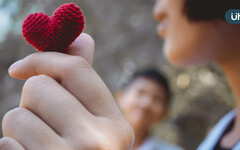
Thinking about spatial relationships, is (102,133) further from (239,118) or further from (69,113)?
(239,118)

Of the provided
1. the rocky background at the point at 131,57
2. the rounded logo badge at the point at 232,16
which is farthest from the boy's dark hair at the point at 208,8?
the rocky background at the point at 131,57

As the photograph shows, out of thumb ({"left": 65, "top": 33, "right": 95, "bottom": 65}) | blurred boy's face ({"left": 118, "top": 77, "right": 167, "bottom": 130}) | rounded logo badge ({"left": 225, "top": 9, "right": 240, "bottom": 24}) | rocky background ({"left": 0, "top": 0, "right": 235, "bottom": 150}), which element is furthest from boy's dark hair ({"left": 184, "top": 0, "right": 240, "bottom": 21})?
rocky background ({"left": 0, "top": 0, "right": 235, "bottom": 150})

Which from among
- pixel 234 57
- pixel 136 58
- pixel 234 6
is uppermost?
pixel 234 6

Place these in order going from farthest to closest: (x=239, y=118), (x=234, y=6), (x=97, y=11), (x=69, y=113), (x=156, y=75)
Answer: (x=97, y=11)
(x=156, y=75)
(x=239, y=118)
(x=234, y=6)
(x=69, y=113)

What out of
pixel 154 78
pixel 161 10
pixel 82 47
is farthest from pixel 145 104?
pixel 82 47

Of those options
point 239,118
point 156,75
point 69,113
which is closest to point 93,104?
point 69,113

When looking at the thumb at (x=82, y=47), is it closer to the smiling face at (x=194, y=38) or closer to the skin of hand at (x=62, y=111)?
the skin of hand at (x=62, y=111)
